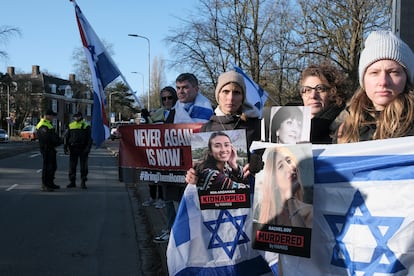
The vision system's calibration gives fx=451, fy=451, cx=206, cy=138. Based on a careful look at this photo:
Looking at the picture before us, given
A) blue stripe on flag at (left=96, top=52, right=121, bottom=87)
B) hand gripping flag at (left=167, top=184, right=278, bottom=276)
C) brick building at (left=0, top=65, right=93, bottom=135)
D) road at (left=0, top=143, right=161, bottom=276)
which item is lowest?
road at (left=0, top=143, right=161, bottom=276)

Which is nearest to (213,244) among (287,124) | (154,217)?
(287,124)

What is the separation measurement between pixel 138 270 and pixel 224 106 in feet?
8.89

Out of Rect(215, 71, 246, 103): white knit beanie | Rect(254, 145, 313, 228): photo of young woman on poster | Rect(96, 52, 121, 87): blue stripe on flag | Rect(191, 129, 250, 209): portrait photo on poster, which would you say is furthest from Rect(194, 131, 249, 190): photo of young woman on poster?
Rect(96, 52, 121, 87): blue stripe on flag

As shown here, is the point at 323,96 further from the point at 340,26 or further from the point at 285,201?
the point at 340,26

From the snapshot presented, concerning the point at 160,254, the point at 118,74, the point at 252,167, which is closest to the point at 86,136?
the point at 118,74

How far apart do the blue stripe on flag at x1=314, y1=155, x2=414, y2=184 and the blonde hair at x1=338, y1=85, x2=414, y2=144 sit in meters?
0.13

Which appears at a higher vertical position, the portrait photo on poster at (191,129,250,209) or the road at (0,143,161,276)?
the portrait photo on poster at (191,129,250,209)

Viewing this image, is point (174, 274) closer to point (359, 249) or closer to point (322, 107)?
point (359, 249)

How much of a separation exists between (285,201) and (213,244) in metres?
0.70

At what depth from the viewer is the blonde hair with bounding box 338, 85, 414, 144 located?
217cm

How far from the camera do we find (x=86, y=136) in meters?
12.0

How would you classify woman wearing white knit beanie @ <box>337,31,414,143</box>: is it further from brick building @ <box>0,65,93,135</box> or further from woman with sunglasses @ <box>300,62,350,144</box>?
brick building @ <box>0,65,93,135</box>

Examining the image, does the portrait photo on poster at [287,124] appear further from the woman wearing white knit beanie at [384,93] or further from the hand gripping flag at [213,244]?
the hand gripping flag at [213,244]

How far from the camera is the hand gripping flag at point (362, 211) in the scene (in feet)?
6.77
